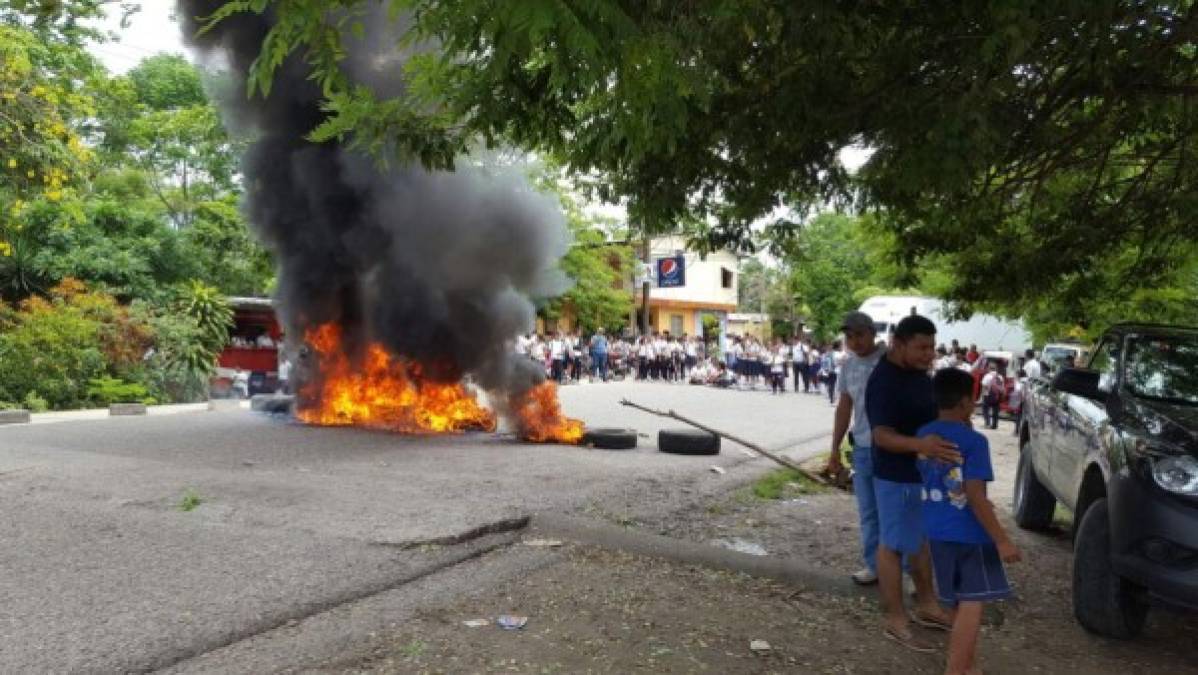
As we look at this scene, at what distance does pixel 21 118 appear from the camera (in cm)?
1058

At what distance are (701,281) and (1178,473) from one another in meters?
42.8

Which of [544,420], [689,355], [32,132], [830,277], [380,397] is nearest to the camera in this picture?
[544,420]

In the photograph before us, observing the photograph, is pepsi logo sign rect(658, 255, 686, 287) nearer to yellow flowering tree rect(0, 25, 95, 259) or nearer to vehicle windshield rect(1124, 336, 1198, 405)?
yellow flowering tree rect(0, 25, 95, 259)

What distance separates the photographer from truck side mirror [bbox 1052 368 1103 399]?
15.8 feet

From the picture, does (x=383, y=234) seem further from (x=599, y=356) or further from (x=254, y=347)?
(x=599, y=356)

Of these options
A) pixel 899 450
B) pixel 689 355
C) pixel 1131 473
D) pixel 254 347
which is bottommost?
pixel 1131 473

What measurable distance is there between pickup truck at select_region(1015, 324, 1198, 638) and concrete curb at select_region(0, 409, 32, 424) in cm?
1274

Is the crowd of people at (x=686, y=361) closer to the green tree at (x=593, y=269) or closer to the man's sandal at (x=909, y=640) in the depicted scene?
the green tree at (x=593, y=269)

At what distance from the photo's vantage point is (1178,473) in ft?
12.6

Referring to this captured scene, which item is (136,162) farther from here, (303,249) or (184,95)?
(303,249)

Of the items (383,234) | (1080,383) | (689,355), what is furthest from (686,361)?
(1080,383)

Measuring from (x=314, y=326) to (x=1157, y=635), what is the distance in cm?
1054

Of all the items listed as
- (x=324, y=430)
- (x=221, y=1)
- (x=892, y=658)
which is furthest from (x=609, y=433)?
(x=221, y=1)

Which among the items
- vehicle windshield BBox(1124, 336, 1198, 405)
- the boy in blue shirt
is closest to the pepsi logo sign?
vehicle windshield BBox(1124, 336, 1198, 405)
